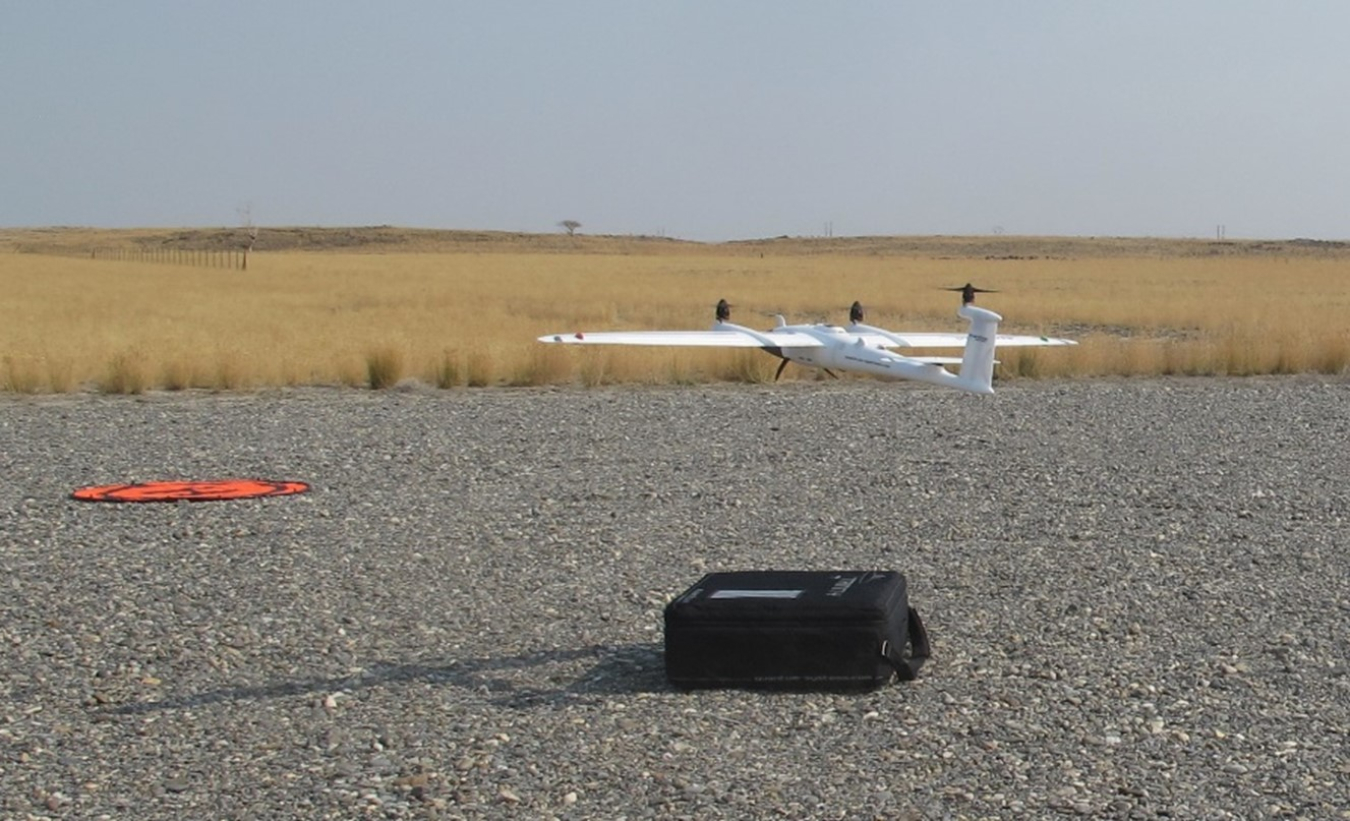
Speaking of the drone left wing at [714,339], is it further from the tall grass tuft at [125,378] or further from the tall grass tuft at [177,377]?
the tall grass tuft at [125,378]

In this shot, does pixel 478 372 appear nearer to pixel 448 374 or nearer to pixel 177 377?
pixel 448 374

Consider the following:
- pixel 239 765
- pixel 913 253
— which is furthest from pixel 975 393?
pixel 913 253

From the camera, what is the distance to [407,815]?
4.75 metres

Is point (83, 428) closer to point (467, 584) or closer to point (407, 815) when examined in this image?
point (467, 584)

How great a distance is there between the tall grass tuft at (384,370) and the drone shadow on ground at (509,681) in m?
13.1

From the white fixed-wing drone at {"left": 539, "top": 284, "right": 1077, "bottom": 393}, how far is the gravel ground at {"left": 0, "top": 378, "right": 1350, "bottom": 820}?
348 cm

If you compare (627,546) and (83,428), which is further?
(83,428)

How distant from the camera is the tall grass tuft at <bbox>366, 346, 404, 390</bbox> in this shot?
19.5 meters

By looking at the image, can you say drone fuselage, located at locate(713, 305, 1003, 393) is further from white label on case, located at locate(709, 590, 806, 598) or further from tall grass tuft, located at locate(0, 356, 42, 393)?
white label on case, located at locate(709, 590, 806, 598)

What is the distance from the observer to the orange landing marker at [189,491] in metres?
10.6

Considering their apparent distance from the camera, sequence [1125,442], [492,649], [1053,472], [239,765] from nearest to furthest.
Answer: [239,765] < [492,649] < [1053,472] < [1125,442]

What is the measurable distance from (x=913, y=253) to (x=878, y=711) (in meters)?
127

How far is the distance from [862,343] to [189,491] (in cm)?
1008

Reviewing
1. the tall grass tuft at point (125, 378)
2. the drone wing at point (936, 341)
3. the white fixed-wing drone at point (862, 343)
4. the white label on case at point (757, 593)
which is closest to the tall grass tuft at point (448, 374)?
the white fixed-wing drone at point (862, 343)
